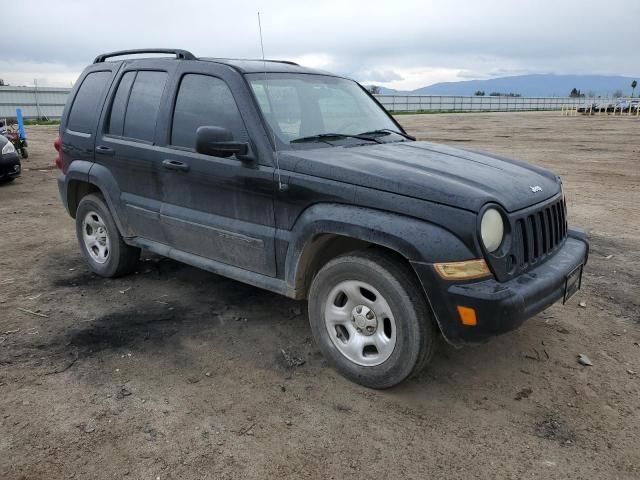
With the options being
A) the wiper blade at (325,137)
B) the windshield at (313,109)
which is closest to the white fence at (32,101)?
the windshield at (313,109)

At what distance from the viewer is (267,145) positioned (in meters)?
3.54

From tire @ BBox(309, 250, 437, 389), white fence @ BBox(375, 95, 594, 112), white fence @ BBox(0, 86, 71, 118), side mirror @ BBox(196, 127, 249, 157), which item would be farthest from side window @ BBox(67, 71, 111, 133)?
white fence @ BBox(375, 95, 594, 112)

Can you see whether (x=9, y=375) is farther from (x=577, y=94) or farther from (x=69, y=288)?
(x=577, y=94)

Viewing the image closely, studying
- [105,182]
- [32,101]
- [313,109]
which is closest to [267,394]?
[313,109]

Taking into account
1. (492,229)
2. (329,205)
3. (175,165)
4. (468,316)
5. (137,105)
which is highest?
(137,105)

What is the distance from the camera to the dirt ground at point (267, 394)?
265 centimetres

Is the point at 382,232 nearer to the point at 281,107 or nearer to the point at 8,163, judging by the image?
the point at 281,107

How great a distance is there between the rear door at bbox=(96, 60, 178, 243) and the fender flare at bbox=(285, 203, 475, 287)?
154 centimetres

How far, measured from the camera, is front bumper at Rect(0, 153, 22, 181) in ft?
34.1

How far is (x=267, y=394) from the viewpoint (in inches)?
127

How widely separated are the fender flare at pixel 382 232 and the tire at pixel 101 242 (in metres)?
2.28

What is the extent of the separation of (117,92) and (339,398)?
330 cm

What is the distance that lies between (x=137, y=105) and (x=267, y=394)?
2.70 meters

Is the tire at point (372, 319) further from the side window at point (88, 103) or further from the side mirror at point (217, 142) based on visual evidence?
the side window at point (88, 103)
